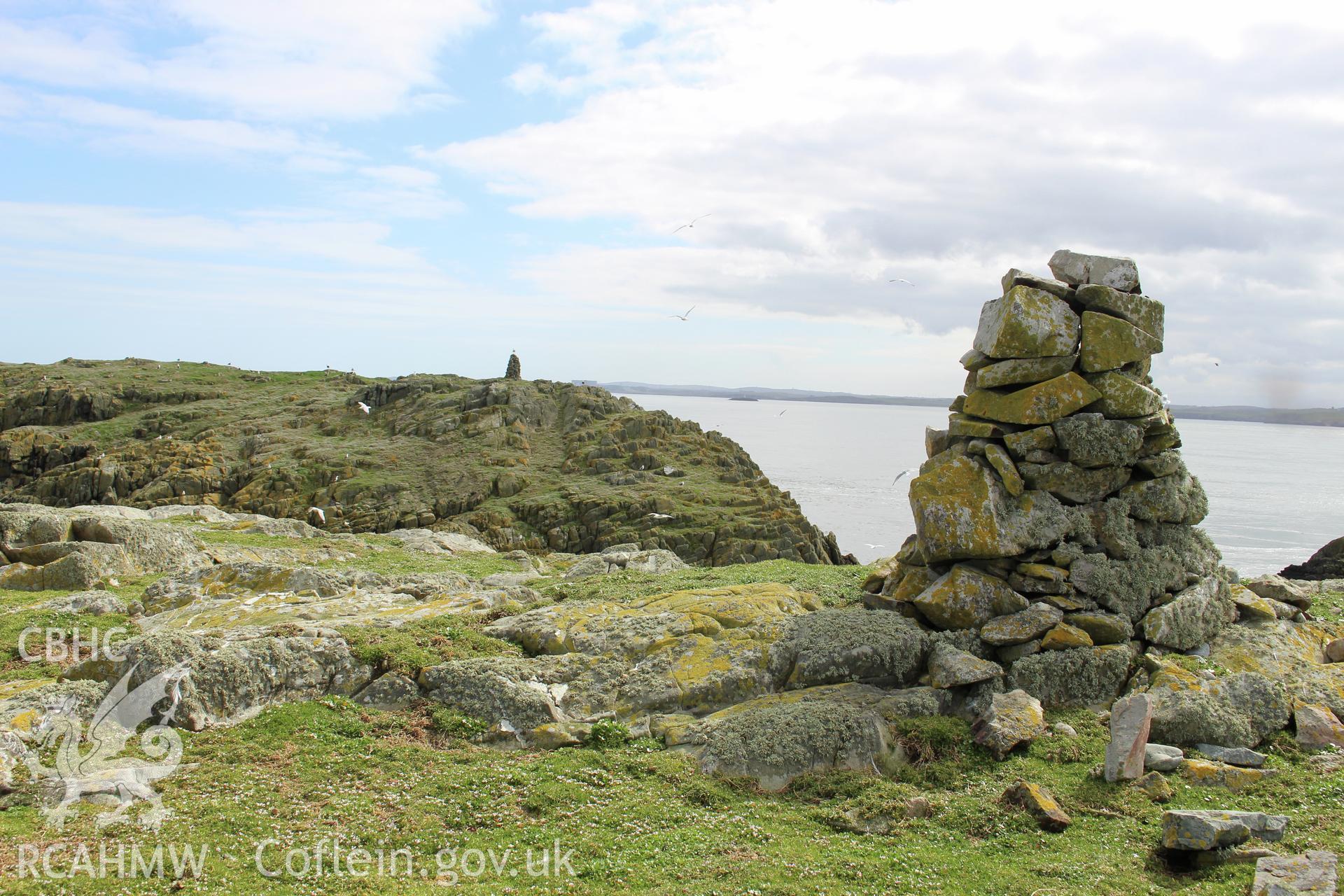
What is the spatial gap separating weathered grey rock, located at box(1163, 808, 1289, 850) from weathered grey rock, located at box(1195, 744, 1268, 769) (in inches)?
103

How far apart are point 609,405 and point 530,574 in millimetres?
57147

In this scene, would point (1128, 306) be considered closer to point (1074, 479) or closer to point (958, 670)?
point (1074, 479)

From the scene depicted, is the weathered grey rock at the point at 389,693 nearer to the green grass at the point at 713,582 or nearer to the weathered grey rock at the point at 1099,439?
the green grass at the point at 713,582

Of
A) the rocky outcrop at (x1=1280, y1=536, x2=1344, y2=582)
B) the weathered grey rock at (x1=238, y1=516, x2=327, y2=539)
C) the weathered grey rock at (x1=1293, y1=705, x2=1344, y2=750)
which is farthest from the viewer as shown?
the weathered grey rock at (x1=238, y1=516, x2=327, y2=539)

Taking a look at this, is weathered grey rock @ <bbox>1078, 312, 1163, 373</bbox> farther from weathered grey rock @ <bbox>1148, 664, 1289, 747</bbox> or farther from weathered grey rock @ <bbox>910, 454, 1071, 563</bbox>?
weathered grey rock @ <bbox>1148, 664, 1289, 747</bbox>

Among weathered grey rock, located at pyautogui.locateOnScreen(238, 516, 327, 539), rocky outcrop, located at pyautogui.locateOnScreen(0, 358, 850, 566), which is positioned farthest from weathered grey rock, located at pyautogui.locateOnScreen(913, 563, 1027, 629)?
rocky outcrop, located at pyautogui.locateOnScreen(0, 358, 850, 566)

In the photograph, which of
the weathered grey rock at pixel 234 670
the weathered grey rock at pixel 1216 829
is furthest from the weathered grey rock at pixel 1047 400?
the weathered grey rock at pixel 234 670

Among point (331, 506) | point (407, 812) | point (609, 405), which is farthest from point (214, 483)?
point (407, 812)

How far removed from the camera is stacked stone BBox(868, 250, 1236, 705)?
15.2 m

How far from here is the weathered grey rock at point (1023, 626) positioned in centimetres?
1461

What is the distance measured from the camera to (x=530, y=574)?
83.3ft

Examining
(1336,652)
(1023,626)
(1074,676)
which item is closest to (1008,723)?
(1074,676)

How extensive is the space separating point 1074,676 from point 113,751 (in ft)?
50.8

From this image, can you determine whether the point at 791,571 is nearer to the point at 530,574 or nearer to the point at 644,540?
the point at 530,574
